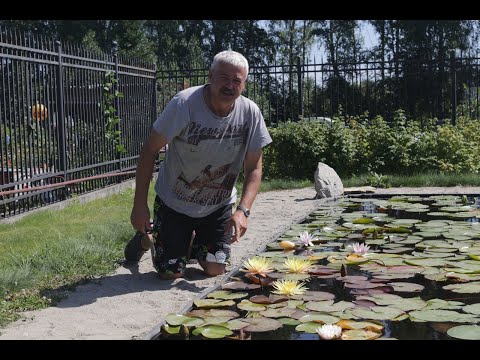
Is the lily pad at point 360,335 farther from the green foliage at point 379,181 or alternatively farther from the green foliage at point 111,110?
the green foliage at point 111,110

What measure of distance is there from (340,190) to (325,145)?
2.73 metres

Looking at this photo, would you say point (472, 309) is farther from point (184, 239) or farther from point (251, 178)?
point (184, 239)

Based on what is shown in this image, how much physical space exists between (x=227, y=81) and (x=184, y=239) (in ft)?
3.86

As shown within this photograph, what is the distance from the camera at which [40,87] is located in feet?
28.0

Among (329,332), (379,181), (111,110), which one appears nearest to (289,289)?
(329,332)

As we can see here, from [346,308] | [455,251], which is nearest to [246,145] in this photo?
[346,308]

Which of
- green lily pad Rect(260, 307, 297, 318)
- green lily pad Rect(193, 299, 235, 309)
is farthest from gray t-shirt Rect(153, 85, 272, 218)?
green lily pad Rect(260, 307, 297, 318)

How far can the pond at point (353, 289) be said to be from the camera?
120 inches

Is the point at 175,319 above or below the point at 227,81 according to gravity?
below

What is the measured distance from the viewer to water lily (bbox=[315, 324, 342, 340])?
281 cm

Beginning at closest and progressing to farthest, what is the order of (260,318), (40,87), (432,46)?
1. (260,318)
2. (40,87)
3. (432,46)

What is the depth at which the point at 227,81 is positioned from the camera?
13.1ft

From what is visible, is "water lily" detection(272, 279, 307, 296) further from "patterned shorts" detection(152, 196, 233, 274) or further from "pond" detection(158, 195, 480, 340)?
"patterned shorts" detection(152, 196, 233, 274)

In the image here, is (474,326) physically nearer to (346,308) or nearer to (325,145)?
(346,308)
